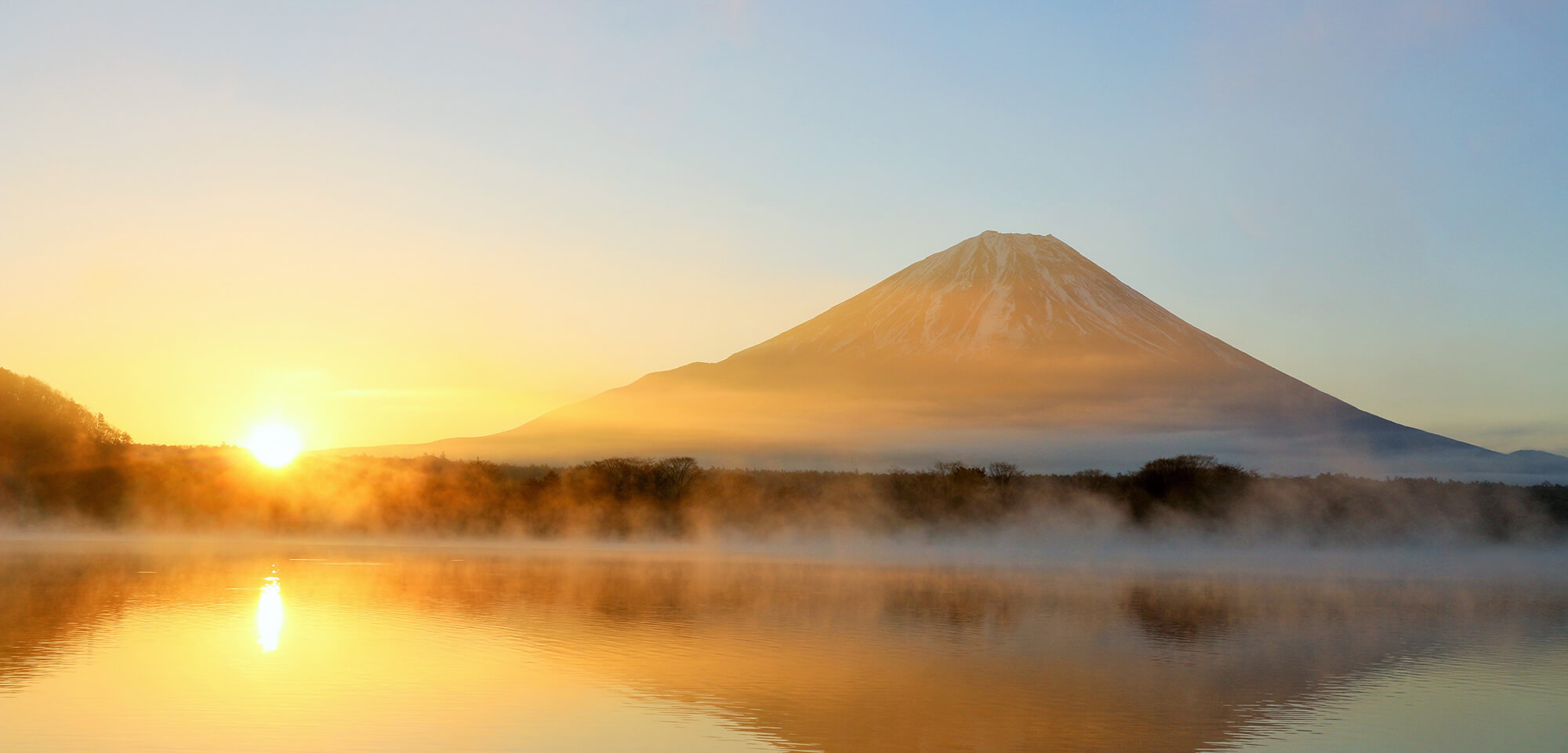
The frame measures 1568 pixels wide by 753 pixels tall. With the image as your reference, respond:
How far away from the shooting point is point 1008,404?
13038 cm

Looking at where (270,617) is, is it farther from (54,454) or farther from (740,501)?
(740,501)

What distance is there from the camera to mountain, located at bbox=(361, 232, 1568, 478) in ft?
421

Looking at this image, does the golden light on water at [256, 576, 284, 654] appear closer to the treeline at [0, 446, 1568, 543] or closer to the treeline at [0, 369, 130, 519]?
the treeline at [0, 446, 1568, 543]

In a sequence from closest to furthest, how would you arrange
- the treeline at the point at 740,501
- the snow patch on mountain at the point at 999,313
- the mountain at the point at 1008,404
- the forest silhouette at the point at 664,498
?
1. the forest silhouette at the point at 664,498
2. the treeline at the point at 740,501
3. the mountain at the point at 1008,404
4. the snow patch on mountain at the point at 999,313

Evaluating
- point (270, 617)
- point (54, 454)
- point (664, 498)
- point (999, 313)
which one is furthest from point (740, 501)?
point (999, 313)

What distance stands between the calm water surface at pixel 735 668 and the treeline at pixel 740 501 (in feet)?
99.9

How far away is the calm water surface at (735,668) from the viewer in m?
15.1

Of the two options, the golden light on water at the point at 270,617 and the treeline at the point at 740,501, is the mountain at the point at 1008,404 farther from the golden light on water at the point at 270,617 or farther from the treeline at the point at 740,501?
the golden light on water at the point at 270,617

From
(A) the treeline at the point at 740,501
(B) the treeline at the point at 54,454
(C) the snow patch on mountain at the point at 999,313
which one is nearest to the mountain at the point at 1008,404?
(C) the snow patch on mountain at the point at 999,313

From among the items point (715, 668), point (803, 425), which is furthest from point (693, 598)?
point (803, 425)

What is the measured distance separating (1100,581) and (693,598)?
19.1 m

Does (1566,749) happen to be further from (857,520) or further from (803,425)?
(803,425)

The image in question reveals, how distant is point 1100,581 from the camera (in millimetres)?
45844

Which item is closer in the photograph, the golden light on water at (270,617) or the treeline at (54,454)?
the golden light on water at (270,617)
